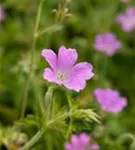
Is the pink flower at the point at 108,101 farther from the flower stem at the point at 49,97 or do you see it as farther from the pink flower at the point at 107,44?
the flower stem at the point at 49,97

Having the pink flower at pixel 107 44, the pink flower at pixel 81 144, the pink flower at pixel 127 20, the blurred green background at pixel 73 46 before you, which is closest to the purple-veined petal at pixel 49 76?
the pink flower at pixel 81 144

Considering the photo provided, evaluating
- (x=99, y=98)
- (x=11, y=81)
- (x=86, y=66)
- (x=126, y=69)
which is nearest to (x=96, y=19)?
(x=126, y=69)

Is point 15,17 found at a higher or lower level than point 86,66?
higher

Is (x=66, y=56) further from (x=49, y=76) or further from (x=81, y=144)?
(x=81, y=144)

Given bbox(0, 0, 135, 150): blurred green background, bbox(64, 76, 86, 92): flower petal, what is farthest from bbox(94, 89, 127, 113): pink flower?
bbox(64, 76, 86, 92): flower petal

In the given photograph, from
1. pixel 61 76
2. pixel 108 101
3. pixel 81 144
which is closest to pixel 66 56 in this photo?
pixel 61 76

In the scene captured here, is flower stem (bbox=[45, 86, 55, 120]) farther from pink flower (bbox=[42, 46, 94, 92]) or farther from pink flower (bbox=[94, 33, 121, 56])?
pink flower (bbox=[94, 33, 121, 56])

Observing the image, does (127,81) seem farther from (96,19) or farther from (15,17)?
(15,17)
